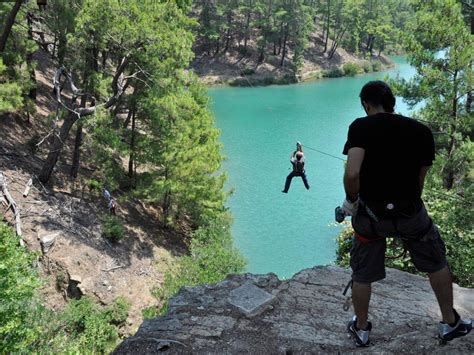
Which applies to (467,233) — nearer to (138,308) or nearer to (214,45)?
(138,308)

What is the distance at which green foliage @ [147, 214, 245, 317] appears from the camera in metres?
13.0

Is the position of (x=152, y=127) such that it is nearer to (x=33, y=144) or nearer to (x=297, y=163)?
(x=33, y=144)

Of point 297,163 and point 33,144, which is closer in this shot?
point 297,163

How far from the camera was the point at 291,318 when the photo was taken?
15.4 ft

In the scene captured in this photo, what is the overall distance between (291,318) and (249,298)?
1.79 feet

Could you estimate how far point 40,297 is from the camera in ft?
37.3

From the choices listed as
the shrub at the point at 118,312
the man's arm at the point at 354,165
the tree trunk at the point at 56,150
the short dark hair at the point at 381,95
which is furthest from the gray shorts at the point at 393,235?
the tree trunk at the point at 56,150

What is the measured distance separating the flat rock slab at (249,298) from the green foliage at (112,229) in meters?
9.90

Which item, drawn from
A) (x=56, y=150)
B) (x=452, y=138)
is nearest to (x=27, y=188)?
(x=56, y=150)

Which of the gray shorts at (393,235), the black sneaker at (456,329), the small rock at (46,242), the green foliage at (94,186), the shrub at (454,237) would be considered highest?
the gray shorts at (393,235)

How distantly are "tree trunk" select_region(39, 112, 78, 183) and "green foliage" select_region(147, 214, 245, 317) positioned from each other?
201 inches

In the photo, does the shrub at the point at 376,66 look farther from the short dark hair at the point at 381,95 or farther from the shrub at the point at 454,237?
the short dark hair at the point at 381,95

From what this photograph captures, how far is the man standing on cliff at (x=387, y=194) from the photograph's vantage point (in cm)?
319

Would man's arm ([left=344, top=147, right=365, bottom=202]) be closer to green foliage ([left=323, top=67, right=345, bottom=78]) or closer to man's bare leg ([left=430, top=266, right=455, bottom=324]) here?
man's bare leg ([left=430, top=266, right=455, bottom=324])
